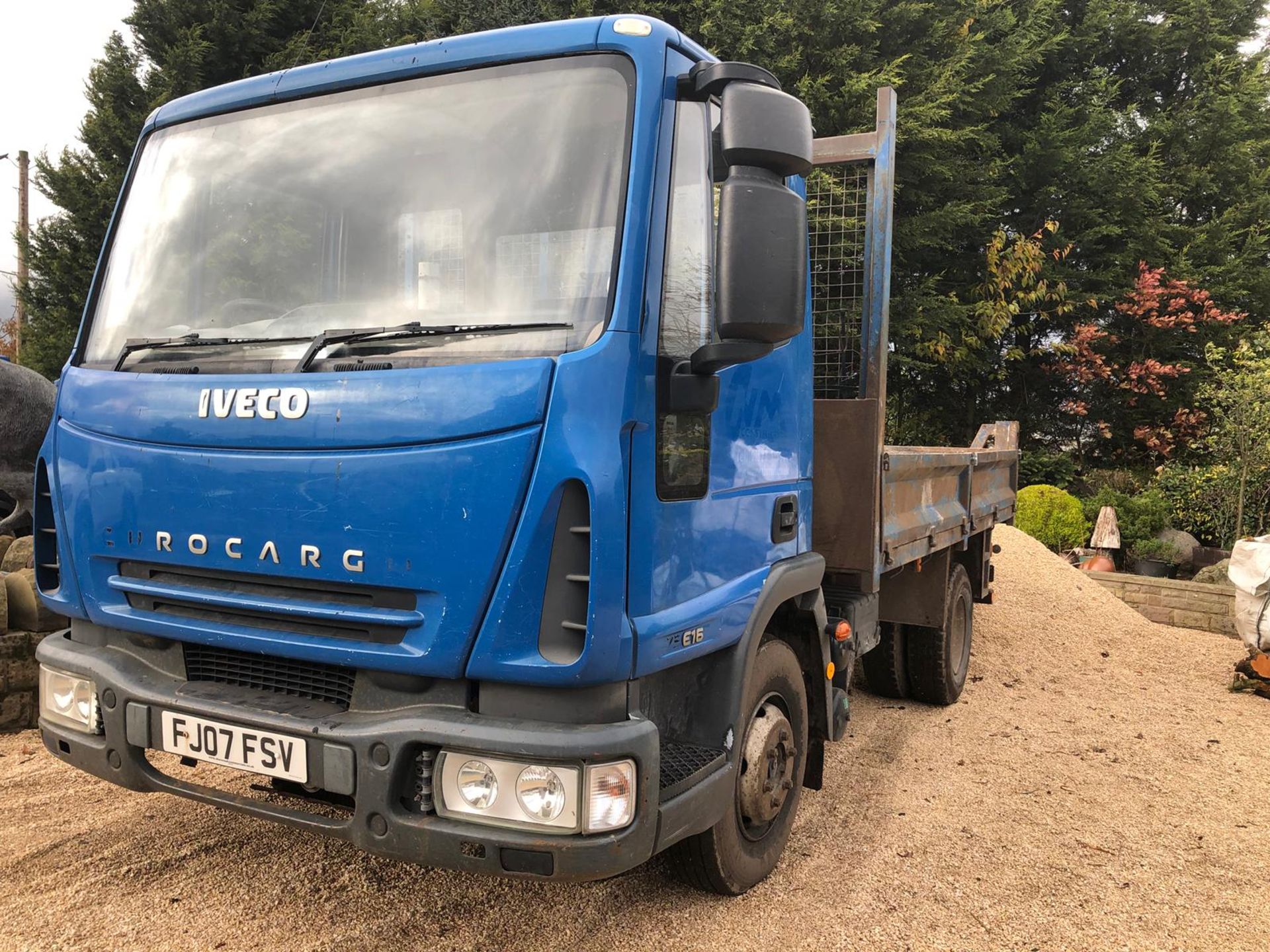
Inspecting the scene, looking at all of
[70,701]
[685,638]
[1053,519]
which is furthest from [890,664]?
[1053,519]

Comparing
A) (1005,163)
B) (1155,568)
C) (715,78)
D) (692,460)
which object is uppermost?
(1005,163)

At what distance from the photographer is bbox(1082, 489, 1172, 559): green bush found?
1280cm

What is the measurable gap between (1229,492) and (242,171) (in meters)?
13.1

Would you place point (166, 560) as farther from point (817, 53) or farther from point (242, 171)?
point (817, 53)

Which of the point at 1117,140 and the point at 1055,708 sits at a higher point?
the point at 1117,140

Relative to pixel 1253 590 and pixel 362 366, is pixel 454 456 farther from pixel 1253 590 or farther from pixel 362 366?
pixel 1253 590

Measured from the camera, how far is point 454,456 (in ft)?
7.29

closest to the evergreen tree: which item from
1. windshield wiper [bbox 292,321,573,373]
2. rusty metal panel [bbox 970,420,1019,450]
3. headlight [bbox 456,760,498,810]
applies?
rusty metal panel [bbox 970,420,1019,450]

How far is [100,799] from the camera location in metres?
3.68

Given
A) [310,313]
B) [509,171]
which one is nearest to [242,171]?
[310,313]

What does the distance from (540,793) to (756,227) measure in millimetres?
1410

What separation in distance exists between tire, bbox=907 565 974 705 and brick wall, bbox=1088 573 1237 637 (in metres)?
4.73

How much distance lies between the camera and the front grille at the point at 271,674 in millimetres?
2451

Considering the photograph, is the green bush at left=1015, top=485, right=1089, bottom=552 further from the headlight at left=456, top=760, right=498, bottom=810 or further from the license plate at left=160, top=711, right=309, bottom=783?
the license plate at left=160, top=711, right=309, bottom=783
